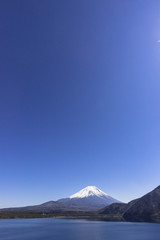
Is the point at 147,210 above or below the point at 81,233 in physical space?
above

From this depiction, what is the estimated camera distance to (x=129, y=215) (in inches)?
7707

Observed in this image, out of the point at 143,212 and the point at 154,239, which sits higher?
the point at 143,212

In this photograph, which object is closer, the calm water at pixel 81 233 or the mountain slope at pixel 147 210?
the calm water at pixel 81 233

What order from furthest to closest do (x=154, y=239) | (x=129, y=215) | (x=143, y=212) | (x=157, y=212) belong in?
(x=129, y=215) < (x=143, y=212) < (x=157, y=212) < (x=154, y=239)

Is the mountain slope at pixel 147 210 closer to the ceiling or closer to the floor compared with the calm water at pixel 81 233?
closer to the ceiling

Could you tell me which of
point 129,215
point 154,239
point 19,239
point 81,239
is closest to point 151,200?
point 129,215

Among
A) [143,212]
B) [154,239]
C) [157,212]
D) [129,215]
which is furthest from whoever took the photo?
[129,215]

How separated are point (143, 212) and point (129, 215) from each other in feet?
76.6

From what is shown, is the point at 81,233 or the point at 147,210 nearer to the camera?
the point at 81,233

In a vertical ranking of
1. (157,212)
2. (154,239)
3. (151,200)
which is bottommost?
(154,239)

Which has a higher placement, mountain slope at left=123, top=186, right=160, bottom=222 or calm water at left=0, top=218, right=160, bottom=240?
mountain slope at left=123, top=186, right=160, bottom=222

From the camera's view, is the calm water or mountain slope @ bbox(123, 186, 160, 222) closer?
the calm water

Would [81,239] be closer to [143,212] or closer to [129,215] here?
[143,212]

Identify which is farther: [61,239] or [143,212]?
[143,212]
